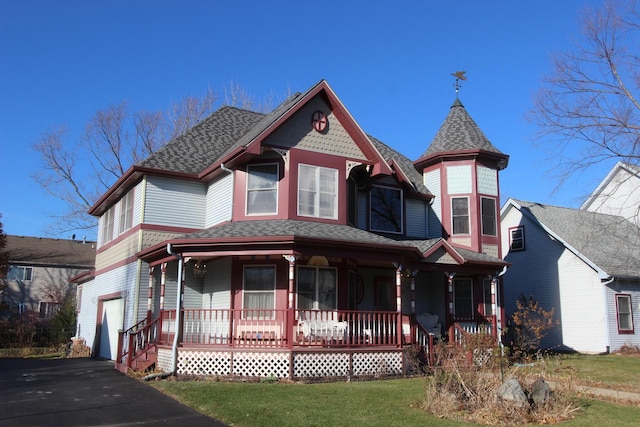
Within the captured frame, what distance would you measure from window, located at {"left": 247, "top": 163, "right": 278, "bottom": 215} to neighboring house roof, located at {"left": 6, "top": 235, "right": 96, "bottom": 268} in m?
30.0

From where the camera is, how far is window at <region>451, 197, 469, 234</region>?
2166 centimetres

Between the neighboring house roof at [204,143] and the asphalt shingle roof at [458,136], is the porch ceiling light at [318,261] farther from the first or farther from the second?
the asphalt shingle roof at [458,136]

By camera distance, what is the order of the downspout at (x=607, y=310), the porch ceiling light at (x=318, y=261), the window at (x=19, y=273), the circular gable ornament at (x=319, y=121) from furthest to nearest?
1. the window at (x=19, y=273)
2. the downspout at (x=607, y=310)
3. the circular gable ornament at (x=319, y=121)
4. the porch ceiling light at (x=318, y=261)

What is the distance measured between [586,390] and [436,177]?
1128cm

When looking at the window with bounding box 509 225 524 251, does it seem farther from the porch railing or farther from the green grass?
the green grass

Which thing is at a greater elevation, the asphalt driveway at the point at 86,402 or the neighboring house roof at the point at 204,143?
the neighboring house roof at the point at 204,143

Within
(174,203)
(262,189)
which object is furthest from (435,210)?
(174,203)

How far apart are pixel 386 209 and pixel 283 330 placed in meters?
7.41

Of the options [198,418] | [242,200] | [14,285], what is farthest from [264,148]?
[14,285]

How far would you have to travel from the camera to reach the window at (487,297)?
69.7 feet

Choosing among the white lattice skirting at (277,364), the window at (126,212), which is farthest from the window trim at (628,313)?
the window at (126,212)

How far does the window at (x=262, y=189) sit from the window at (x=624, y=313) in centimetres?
1678

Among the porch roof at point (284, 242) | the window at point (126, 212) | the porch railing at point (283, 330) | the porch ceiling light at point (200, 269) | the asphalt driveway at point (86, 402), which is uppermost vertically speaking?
the window at point (126, 212)

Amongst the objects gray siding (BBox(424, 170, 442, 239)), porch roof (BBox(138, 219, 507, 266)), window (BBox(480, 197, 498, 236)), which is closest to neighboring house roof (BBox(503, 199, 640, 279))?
window (BBox(480, 197, 498, 236))
